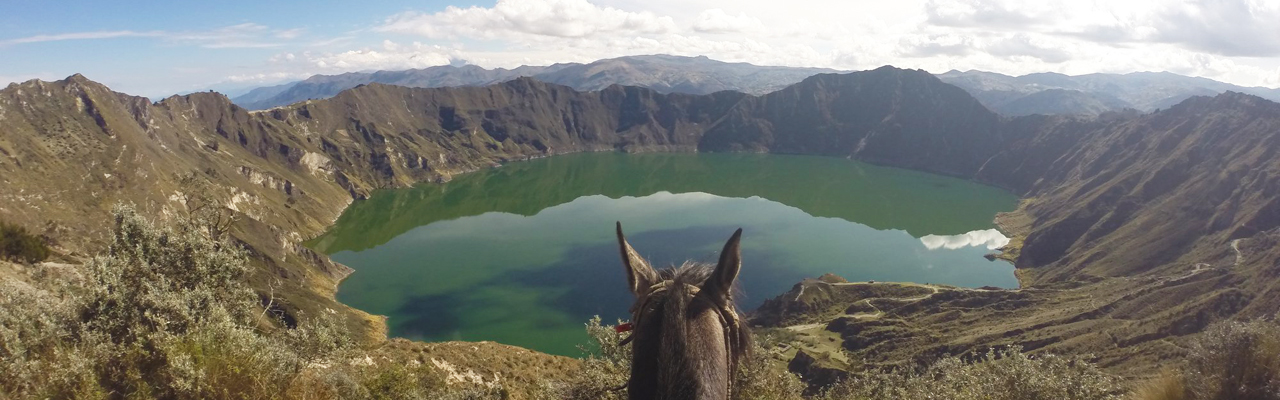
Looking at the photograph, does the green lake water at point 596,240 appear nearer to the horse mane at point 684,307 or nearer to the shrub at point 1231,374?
the shrub at point 1231,374

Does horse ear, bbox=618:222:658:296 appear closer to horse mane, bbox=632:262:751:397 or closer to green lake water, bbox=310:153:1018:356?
horse mane, bbox=632:262:751:397

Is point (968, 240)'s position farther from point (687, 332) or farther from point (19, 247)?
point (687, 332)

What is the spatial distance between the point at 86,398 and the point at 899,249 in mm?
125179

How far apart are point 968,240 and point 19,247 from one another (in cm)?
13913

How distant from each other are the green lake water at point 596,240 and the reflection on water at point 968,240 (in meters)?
0.66

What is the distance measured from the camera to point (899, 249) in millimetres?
117062

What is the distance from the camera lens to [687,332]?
3.76 m

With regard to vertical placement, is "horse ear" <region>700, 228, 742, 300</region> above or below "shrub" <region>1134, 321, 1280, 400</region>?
above

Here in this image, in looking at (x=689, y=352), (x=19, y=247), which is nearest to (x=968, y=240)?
(x=19, y=247)

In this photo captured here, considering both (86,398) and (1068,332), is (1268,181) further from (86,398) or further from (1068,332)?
(86,398)

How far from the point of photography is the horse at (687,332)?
11.6 feet

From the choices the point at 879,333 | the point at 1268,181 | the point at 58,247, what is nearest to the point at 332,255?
the point at 58,247

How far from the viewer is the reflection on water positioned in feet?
397

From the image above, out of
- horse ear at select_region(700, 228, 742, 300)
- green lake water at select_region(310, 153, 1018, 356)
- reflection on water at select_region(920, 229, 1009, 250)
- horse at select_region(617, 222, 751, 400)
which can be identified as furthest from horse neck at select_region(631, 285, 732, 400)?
reflection on water at select_region(920, 229, 1009, 250)
